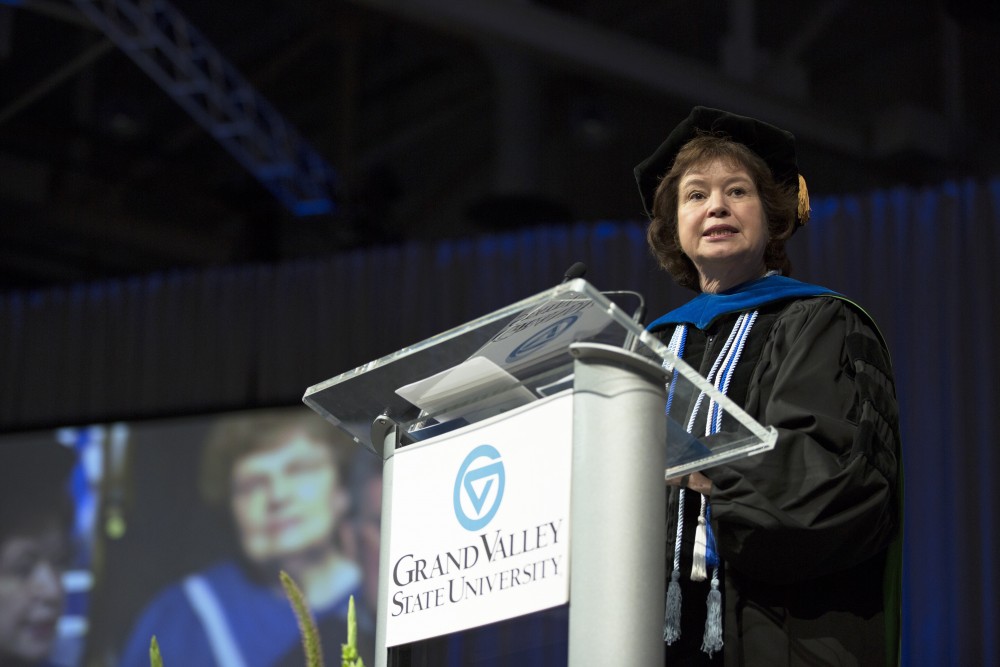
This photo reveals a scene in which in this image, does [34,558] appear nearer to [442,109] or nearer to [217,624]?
[217,624]

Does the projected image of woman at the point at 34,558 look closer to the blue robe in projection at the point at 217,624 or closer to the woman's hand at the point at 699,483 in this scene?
the blue robe in projection at the point at 217,624

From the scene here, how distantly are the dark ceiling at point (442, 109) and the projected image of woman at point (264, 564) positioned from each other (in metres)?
1.58

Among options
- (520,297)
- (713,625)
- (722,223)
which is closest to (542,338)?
(713,625)

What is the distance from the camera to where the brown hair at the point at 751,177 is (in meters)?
1.88

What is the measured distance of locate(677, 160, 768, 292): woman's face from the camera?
1.83 meters

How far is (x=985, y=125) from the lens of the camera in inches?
295

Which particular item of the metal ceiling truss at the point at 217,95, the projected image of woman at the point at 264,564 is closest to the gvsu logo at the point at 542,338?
the projected image of woman at the point at 264,564

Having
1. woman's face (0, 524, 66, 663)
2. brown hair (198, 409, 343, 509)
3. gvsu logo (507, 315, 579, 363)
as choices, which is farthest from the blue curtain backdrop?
gvsu logo (507, 315, 579, 363)

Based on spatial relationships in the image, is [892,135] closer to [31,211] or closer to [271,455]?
[271,455]

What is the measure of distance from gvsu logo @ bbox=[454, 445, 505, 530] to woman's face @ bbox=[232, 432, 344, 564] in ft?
15.6

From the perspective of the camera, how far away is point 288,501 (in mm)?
6035

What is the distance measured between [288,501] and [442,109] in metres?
3.87

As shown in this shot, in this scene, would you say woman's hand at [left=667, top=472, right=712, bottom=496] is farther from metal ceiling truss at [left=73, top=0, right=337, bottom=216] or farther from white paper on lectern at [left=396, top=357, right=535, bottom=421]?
metal ceiling truss at [left=73, top=0, right=337, bottom=216]

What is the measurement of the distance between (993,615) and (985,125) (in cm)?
350
